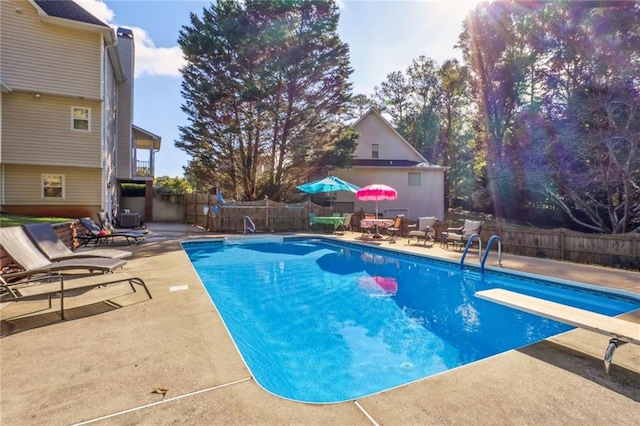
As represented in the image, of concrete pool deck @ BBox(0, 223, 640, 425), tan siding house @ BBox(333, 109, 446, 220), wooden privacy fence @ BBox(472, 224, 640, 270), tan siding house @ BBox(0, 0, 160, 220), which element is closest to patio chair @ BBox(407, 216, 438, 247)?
wooden privacy fence @ BBox(472, 224, 640, 270)

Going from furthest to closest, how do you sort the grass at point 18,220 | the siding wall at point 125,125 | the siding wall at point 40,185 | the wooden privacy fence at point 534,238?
the siding wall at point 125,125 → the siding wall at point 40,185 → the wooden privacy fence at point 534,238 → the grass at point 18,220

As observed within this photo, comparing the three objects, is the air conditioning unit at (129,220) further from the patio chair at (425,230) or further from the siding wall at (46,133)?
the patio chair at (425,230)

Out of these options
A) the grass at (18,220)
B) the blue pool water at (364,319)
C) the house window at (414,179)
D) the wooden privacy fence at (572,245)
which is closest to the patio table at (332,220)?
the blue pool water at (364,319)

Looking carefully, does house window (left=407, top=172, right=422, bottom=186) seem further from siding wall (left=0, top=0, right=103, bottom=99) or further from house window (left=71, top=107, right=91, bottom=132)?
house window (left=71, top=107, right=91, bottom=132)

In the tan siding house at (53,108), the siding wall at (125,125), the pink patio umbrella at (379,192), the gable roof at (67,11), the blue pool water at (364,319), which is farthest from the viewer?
the siding wall at (125,125)

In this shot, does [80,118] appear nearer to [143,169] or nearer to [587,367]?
[143,169]

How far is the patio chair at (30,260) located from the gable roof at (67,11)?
1088 cm

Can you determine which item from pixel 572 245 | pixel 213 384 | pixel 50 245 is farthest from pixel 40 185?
pixel 572 245

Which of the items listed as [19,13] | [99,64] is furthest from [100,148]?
[19,13]

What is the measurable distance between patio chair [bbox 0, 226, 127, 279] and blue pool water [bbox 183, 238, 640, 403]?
6.31 ft

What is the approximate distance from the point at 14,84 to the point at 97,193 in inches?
176

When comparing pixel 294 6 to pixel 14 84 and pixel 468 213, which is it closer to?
pixel 14 84

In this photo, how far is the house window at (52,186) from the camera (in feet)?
40.8

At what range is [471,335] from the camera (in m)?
4.59
